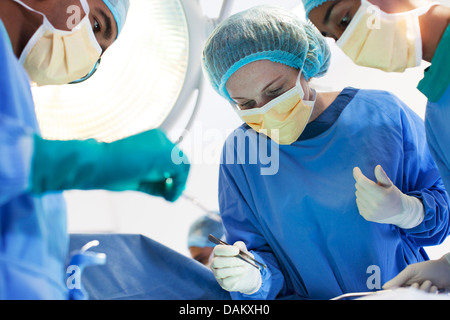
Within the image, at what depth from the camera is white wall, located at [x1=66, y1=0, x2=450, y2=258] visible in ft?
7.26

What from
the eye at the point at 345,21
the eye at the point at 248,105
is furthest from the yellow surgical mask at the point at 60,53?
the eye at the point at 345,21

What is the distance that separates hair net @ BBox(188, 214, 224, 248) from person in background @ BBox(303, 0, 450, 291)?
1.63 metres

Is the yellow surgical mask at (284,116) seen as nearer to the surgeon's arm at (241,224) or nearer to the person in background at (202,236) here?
the surgeon's arm at (241,224)

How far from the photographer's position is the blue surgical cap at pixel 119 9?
1115 mm

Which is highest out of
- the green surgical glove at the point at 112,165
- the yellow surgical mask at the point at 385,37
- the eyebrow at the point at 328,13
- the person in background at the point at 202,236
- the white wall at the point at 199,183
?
the eyebrow at the point at 328,13

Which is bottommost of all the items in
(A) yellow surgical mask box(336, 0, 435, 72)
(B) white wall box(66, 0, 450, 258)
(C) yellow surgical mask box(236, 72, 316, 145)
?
(B) white wall box(66, 0, 450, 258)

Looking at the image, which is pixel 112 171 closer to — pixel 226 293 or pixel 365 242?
pixel 365 242

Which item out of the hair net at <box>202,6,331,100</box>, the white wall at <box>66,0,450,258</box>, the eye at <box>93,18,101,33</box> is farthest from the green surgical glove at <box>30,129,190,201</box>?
the white wall at <box>66,0,450,258</box>

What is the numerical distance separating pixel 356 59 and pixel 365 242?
598 mm

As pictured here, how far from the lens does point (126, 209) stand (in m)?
2.90

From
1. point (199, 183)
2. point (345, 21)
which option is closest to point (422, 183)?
point (345, 21)

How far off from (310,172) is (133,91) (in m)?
0.67

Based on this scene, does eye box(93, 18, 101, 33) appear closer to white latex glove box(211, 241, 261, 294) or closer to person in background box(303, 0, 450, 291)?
person in background box(303, 0, 450, 291)
